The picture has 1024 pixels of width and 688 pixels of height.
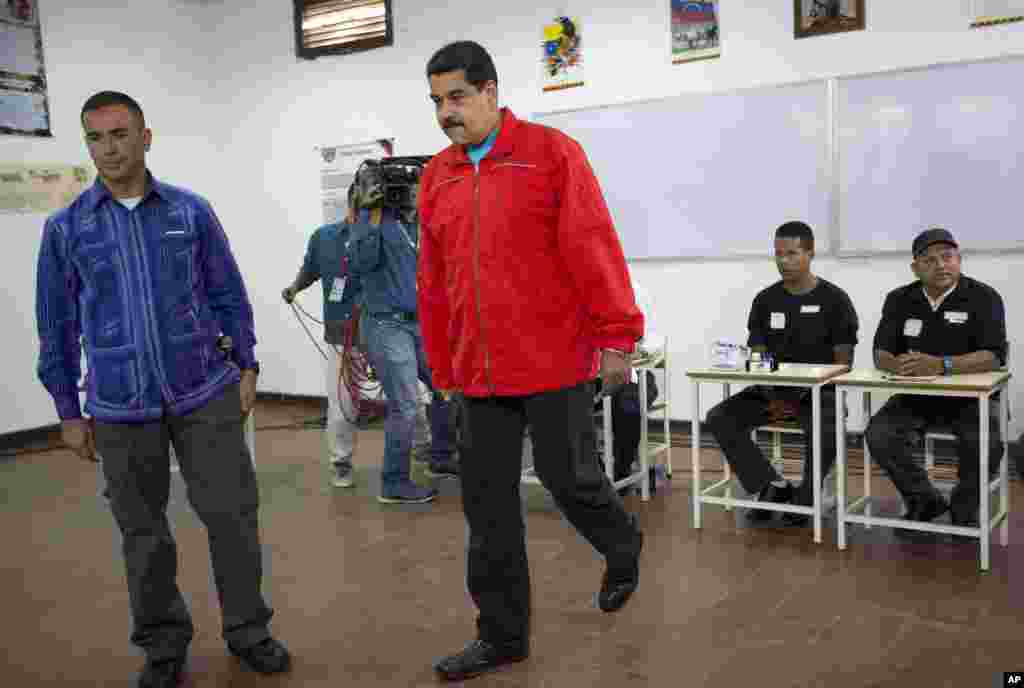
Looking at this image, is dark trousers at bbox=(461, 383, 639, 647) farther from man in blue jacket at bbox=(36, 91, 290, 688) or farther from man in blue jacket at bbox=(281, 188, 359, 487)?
man in blue jacket at bbox=(281, 188, 359, 487)

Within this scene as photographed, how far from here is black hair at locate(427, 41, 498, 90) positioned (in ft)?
7.09

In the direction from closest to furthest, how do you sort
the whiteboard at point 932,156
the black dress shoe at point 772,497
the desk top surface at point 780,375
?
the desk top surface at point 780,375 → the black dress shoe at point 772,497 → the whiteboard at point 932,156

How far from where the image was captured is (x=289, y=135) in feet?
24.3

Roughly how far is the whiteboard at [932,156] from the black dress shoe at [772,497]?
1.78m

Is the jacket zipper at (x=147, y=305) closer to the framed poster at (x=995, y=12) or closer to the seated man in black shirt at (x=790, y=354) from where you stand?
the seated man in black shirt at (x=790, y=354)

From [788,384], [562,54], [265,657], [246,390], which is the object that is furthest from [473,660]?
[562,54]

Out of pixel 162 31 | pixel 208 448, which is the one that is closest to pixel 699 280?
pixel 208 448

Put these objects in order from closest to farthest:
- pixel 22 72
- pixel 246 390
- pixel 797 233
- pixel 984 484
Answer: pixel 246 390 < pixel 984 484 < pixel 797 233 < pixel 22 72

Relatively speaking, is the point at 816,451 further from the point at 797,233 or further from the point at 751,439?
the point at 797,233

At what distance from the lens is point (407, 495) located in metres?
4.41

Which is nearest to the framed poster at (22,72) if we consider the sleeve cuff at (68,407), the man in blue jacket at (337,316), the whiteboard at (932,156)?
the man in blue jacket at (337,316)

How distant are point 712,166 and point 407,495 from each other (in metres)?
2.64

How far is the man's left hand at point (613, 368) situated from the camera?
2201mm

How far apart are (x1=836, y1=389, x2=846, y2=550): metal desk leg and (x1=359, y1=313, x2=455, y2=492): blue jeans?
1837 mm
